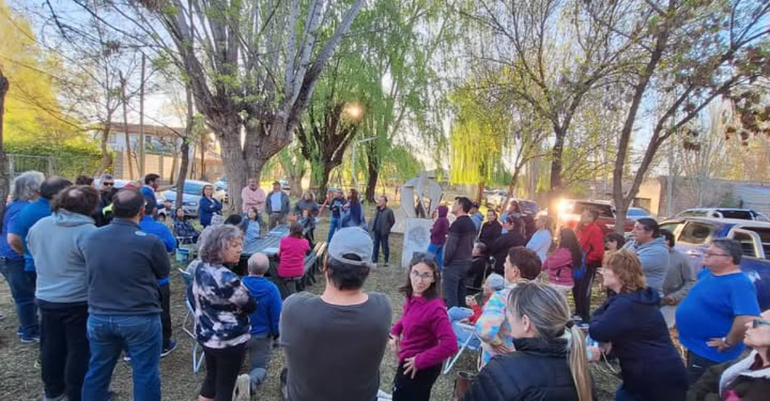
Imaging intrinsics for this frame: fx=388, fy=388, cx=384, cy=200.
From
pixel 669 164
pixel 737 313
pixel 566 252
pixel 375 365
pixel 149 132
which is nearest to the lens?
pixel 375 365

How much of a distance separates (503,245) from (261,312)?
11.8 feet

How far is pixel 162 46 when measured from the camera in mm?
5625

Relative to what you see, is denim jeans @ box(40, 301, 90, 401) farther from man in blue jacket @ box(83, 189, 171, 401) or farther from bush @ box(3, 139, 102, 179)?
bush @ box(3, 139, 102, 179)

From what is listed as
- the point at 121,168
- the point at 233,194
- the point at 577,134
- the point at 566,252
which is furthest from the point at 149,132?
the point at 566,252

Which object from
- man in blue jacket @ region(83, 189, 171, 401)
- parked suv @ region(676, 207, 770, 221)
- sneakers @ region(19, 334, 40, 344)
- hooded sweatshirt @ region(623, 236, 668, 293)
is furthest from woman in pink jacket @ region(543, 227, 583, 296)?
parked suv @ region(676, 207, 770, 221)

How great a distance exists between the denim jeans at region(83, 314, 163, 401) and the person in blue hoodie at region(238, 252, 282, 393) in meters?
0.82

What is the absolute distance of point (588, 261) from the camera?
5457 mm

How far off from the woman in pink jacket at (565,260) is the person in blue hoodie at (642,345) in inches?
102

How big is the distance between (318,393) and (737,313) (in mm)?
2799

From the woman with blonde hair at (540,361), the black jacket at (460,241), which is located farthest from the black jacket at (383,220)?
the woman with blonde hair at (540,361)

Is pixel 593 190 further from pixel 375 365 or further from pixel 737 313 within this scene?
pixel 375 365

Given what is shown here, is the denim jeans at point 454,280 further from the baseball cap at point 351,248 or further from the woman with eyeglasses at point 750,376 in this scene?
the baseball cap at point 351,248

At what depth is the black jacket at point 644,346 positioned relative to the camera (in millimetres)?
2152

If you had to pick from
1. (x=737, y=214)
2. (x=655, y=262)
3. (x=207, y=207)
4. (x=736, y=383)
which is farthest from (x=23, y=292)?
(x=737, y=214)
